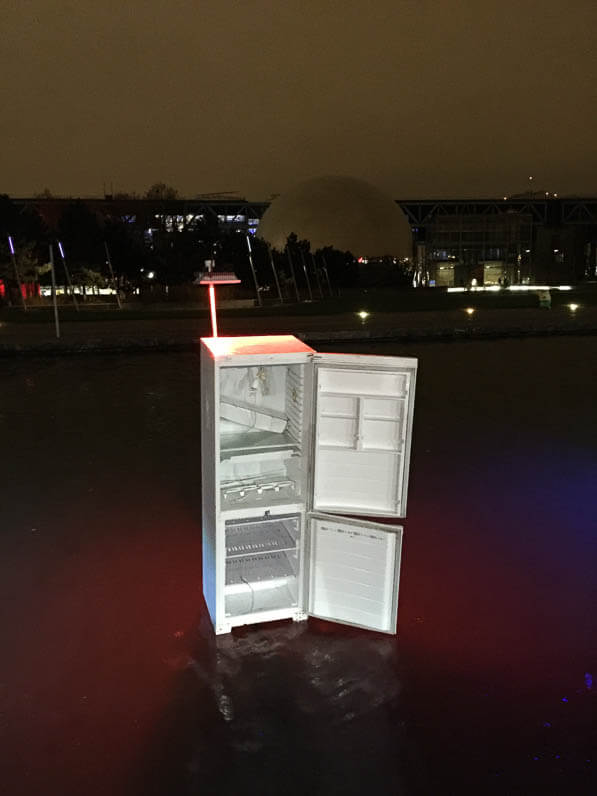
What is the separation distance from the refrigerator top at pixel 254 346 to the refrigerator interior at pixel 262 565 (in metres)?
1.06

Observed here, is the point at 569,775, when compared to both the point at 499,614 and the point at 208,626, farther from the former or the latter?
the point at 208,626

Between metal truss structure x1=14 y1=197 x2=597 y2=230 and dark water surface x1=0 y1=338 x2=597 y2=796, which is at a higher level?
metal truss structure x1=14 y1=197 x2=597 y2=230

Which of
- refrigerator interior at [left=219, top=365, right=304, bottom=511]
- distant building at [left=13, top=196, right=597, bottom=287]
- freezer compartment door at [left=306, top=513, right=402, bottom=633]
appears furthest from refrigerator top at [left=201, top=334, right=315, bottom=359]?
distant building at [left=13, top=196, right=597, bottom=287]

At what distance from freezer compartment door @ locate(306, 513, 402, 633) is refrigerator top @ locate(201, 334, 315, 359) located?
1039 millimetres

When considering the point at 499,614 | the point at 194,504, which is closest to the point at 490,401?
the point at 194,504

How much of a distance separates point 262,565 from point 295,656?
32.2 inches

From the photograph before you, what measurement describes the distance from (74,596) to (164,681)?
138 centimetres

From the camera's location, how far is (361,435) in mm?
4293

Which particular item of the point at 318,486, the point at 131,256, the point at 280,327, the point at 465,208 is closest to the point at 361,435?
the point at 318,486

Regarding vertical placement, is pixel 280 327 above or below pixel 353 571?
below

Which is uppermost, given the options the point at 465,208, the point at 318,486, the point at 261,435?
the point at 465,208

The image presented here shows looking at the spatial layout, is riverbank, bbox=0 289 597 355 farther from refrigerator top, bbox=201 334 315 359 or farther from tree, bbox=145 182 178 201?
tree, bbox=145 182 178 201

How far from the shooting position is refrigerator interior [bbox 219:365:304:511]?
14.7 feet

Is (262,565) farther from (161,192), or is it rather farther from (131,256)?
(161,192)
